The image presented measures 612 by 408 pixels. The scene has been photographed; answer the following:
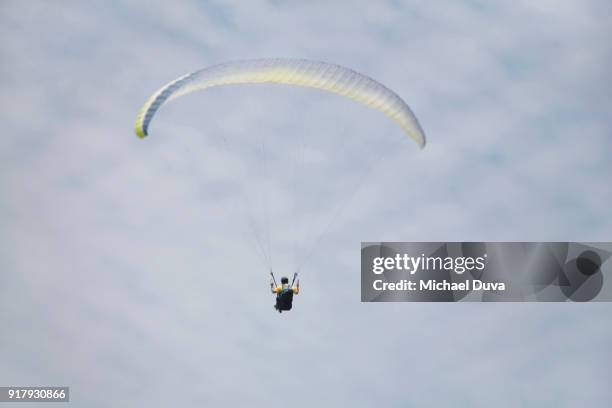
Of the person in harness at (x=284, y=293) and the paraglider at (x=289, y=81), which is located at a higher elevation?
the paraglider at (x=289, y=81)

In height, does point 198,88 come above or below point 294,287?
above

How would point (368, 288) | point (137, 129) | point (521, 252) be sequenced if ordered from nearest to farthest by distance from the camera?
point (137, 129) → point (368, 288) → point (521, 252)

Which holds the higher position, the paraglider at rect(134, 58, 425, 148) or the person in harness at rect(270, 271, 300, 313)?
the paraglider at rect(134, 58, 425, 148)

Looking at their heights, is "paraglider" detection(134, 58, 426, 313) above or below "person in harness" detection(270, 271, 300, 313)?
above

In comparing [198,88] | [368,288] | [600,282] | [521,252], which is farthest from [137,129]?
[600,282]

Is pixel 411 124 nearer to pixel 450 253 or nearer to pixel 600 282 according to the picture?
pixel 450 253

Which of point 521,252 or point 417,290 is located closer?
point 417,290

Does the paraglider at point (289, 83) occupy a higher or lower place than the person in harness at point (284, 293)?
higher

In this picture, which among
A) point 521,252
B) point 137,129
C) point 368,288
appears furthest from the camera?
point 521,252

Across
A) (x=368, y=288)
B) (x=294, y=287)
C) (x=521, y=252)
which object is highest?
(x=521, y=252)

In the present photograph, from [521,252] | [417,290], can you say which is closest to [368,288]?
[417,290]
